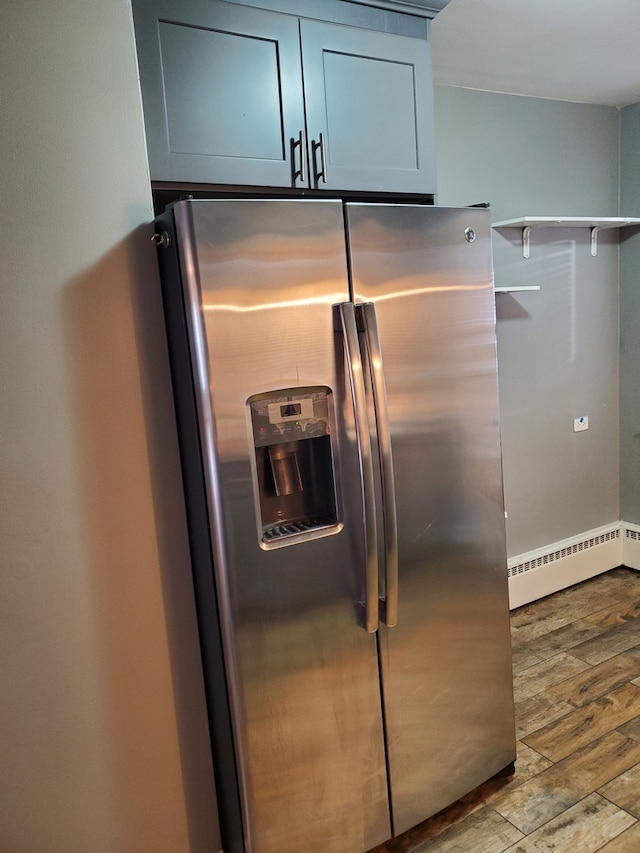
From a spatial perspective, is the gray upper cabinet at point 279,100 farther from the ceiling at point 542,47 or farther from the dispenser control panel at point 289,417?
the dispenser control panel at point 289,417

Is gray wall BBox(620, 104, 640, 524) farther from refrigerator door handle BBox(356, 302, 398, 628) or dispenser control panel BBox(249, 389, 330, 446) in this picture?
dispenser control panel BBox(249, 389, 330, 446)

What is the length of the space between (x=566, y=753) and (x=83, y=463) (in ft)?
6.39

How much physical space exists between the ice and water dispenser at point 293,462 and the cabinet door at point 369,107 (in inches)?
29.6

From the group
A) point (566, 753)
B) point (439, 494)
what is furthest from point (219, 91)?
point (566, 753)

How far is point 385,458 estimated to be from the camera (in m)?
1.74

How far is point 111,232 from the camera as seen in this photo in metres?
1.59

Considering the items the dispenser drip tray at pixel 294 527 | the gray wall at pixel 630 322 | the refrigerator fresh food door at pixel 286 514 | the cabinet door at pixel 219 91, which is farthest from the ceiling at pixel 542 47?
the dispenser drip tray at pixel 294 527

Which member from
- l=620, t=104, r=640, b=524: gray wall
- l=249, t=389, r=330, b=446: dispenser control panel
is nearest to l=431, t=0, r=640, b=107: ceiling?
l=620, t=104, r=640, b=524: gray wall

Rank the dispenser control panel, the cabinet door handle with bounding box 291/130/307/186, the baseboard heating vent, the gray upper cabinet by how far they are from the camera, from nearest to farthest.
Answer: the dispenser control panel < the gray upper cabinet < the cabinet door handle with bounding box 291/130/307/186 < the baseboard heating vent

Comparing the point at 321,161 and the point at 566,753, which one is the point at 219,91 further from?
the point at 566,753

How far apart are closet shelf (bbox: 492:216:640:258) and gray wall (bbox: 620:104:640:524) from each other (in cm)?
14

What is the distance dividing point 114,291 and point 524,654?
2.44 meters

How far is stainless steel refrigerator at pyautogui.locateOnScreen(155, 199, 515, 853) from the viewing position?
1.57m

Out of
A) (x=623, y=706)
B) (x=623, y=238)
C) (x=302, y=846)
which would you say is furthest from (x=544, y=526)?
(x=302, y=846)
